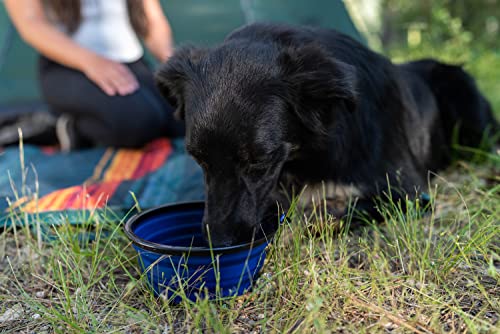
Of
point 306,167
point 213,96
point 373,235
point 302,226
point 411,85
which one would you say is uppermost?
point 213,96

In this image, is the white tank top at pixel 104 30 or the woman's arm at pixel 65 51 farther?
the white tank top at pixel 104 30

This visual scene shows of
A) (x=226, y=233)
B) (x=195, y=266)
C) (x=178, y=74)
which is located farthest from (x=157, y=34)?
(x=195, y=266)

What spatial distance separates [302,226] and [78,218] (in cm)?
95

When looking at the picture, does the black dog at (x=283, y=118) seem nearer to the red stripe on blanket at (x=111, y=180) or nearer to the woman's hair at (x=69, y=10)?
the red stripe on blanket at (x=111, y=180)

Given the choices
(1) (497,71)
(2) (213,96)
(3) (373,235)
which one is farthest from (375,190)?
(1) (497,71)

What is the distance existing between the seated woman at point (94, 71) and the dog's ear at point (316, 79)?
1634 millimetres

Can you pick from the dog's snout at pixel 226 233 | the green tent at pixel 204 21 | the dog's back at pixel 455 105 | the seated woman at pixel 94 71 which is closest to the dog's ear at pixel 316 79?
the dog's snout at pixel 226 233

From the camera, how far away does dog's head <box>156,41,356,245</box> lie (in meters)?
1.67

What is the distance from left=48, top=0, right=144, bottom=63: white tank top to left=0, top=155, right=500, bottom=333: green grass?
1915 millimetres

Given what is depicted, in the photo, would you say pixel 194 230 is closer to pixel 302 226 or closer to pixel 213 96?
pixel 302 226

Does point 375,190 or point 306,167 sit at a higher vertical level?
point 306,167

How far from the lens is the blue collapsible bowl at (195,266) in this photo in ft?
4.86

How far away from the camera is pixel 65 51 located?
3.12 m

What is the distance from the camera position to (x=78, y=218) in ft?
6.82
